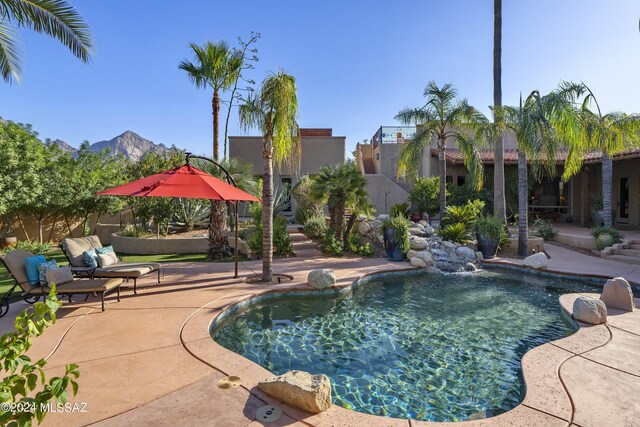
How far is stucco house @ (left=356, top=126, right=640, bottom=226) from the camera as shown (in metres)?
18.1

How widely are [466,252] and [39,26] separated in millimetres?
13821

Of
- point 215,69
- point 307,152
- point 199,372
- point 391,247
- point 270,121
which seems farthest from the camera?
point 307,152

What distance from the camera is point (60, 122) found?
69.1 ft

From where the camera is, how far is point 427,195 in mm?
18656

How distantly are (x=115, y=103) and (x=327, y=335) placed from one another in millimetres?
17975

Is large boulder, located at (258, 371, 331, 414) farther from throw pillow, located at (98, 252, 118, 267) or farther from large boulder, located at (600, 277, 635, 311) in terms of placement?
large boulder, located at (600, 277, 635, 311)

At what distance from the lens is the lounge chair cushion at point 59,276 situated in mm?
6004

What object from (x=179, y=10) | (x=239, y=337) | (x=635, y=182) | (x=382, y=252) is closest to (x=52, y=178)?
(x=179, y=10)

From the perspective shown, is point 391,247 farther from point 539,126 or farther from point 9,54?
point 9,54

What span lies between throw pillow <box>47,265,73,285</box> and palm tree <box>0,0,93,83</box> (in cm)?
600

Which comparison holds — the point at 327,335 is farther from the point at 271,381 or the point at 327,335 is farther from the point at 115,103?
the point at 115,103

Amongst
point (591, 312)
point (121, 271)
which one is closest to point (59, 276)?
point (121, 271)

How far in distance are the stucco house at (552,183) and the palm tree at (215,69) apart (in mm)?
10729

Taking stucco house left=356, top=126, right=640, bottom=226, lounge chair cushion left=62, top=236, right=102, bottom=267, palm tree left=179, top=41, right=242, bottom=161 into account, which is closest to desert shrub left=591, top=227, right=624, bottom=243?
stucco house left=356, top=126, right=640, bottom=226
